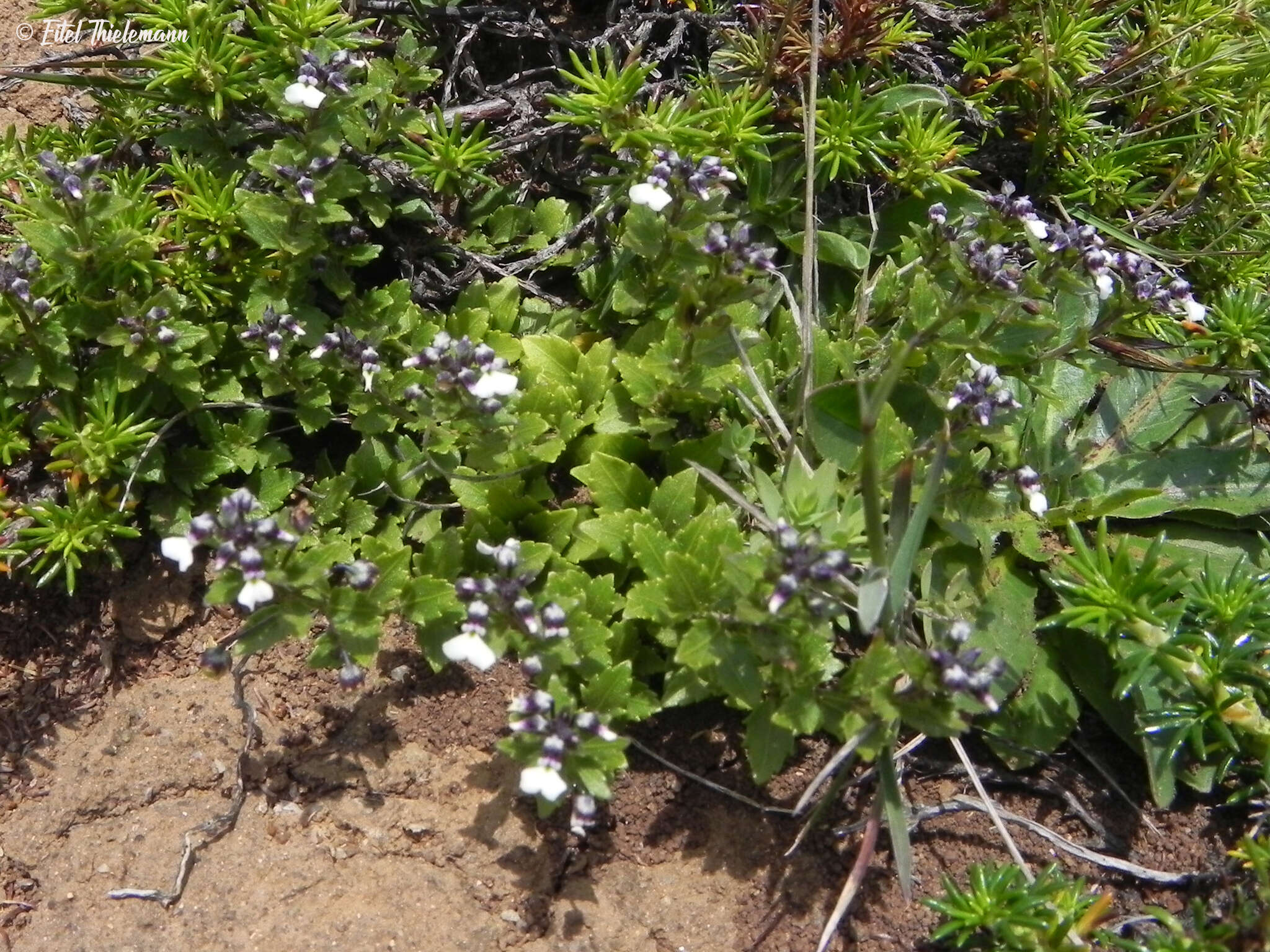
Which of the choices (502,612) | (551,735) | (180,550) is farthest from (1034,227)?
(180,550)

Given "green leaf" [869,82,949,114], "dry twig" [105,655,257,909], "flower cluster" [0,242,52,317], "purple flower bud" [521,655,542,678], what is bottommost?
"dry twig" [105,655,257,909]

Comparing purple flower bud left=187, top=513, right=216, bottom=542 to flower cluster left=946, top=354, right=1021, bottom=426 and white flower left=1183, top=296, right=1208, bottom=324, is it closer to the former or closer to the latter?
flower cluster left=946, top=354, right=1021, bottom=426

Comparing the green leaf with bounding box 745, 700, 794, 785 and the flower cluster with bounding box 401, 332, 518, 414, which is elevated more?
the flower cluster with bounding box 401, 332, 518, 414

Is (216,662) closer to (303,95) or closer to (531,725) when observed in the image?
(531,725)

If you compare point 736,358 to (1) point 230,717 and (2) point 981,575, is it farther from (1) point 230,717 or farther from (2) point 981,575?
(1) point 230,717

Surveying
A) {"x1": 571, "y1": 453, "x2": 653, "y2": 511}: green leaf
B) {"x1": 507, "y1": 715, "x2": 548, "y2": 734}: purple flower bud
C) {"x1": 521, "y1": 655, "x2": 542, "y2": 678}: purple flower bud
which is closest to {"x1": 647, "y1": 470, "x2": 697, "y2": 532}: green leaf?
{"x1": 571, "y1": 453, "x2": 653, "y2": 511}: green leaf

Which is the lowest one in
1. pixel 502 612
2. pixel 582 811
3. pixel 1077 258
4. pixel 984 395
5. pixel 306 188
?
pixel 582 811
